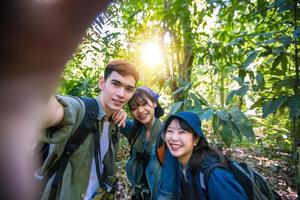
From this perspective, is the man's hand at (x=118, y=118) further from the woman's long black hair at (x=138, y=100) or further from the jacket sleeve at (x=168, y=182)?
the jacket sleeve at (x=168, y=182)

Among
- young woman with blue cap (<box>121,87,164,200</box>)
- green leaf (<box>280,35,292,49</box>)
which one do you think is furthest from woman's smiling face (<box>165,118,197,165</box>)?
green leaf (<box>280,35,292,49</box>)

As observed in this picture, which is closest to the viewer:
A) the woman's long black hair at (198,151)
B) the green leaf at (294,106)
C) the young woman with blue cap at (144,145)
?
the woman's long black hair at (198,151)

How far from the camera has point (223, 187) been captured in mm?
1763

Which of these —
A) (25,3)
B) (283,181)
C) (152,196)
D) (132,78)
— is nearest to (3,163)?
(25,3)

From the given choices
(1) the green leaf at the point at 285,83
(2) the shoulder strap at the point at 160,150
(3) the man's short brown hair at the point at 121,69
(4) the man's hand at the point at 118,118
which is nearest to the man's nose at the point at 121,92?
(3) the man's short brown hair at the point at 121,69

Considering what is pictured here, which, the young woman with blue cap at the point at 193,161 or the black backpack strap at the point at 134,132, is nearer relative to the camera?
the young woman with blue cap at the point at 193,161

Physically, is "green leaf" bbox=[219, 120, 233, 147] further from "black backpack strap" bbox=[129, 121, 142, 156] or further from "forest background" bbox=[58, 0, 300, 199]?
"black backpack strap" bbox=[129, 121, 142, 156]

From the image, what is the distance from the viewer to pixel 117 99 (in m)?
1.96

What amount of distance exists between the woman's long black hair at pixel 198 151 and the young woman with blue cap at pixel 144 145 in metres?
0.24

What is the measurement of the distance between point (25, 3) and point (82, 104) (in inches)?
55.1

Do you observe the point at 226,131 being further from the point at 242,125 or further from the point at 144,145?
the point at 144,145

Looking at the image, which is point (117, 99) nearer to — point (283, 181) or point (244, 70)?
point (244, 70)

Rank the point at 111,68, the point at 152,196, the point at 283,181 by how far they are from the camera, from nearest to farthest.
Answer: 1. the point at 111,68
2. the point at 152,196
3. the point at 283,181

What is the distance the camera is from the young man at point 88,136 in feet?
4.08
